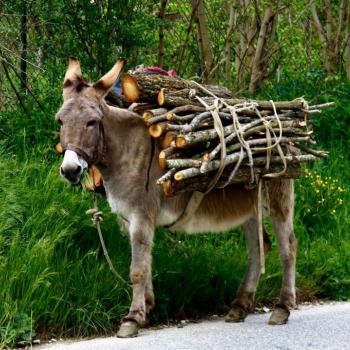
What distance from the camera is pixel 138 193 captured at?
23.7ft

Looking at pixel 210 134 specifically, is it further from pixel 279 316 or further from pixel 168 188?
pixel 279 316

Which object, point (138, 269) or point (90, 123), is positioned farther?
point (138, 269)

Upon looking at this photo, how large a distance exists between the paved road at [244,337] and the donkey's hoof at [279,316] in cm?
6

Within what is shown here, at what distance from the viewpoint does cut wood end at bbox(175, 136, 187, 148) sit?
6.89m

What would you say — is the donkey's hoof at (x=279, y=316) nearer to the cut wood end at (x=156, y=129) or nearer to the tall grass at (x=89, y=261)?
the tall grass at (x=89, y=261)

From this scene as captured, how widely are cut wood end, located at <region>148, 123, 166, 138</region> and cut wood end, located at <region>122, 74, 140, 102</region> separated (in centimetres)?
26

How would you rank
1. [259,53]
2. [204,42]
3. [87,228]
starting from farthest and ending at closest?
1. [259,53]
2. [204,42]
3. [87,228]

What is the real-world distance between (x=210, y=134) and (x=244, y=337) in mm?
1581

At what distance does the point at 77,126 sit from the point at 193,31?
7.22 metres

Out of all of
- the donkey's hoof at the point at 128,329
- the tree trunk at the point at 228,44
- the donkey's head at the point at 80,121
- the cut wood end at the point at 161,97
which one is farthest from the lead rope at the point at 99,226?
the tree trunk at the point at 228,44

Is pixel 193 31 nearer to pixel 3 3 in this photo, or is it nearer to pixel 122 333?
pixel 3 3

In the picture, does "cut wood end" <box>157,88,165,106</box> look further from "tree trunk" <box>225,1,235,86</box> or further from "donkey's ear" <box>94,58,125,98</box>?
"tree trunk" <box>225,1,235,86</box>

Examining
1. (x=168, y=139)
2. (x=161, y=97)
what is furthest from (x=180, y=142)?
(x=161, y=97)

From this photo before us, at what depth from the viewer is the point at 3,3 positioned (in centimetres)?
1016
